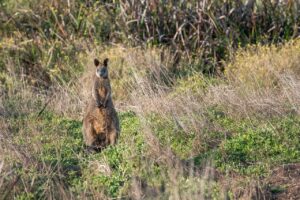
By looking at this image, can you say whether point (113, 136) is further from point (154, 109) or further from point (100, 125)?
point (154, 109)

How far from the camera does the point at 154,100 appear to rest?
1117 cm

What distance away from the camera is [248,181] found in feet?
25.2

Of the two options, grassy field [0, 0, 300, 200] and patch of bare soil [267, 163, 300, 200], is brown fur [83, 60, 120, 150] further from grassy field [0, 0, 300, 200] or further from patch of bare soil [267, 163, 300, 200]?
patch of bare soil [267, 163, 300, 200]

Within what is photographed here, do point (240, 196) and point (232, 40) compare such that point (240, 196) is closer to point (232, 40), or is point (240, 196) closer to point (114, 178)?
point (114, 178)

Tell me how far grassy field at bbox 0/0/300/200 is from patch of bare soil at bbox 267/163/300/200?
0.01 m

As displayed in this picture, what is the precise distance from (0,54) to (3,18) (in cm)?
176

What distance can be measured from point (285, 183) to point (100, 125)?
2.79 meters

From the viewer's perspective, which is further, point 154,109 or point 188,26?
point 188,26

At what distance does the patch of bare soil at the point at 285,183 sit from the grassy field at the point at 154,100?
0.05ft

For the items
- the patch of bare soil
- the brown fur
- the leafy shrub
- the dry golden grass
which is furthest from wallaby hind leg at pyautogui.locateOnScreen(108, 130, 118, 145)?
the patch of bare soil

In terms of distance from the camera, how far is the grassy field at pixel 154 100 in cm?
782

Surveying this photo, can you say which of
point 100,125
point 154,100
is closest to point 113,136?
point 100,125

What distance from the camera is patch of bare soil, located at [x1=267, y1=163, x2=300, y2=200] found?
7.53m

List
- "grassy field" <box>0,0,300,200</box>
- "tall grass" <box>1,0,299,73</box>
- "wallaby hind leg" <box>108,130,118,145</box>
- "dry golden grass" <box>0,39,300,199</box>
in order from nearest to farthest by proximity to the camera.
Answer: "dry golden grass" <box>0,39,300,199</box>
"grassy field" <box>0,0,300,200</box>
"wallaby hind leg" <box>108,130,118,145</box>
"tall grass" <box>1,0,299,73</box>
